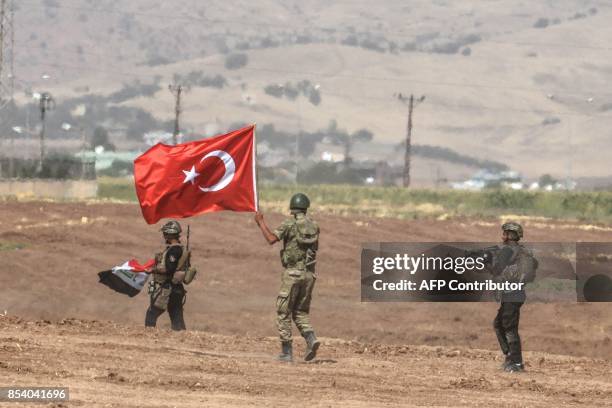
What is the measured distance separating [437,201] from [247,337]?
7129 cm

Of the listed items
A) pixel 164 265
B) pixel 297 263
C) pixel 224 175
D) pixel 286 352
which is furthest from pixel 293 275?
pixel 164 265

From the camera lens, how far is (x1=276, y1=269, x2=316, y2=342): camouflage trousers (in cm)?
1619

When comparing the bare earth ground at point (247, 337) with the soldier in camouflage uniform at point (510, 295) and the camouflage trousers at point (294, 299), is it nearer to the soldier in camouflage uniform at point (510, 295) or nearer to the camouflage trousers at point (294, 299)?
the soldier in camouflage uniform at point (510, 295)

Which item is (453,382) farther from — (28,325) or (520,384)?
(28,325)

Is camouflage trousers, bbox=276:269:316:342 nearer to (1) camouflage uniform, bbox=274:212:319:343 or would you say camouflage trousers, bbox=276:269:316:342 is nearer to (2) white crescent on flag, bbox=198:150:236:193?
(1) camouflage uniform, bbox=274:212:319:343

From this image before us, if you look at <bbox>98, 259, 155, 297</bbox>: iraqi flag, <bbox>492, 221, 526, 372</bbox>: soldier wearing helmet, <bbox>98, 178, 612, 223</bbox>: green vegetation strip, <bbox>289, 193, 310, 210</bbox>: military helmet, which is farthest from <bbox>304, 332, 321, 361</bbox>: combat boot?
<bbox>98, 178, 612, 223</bbox>: green vegetation strip

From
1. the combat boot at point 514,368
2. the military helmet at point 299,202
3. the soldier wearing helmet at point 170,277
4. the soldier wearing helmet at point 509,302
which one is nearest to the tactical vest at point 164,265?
the soldier wearing helmet at point 170,277

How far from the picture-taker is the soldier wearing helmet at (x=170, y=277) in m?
18.6

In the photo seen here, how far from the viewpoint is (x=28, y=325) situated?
60.8 ft

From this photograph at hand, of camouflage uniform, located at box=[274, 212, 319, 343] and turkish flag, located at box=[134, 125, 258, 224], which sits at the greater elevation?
turkish flag, located at box=[134, 125, 258, 224]

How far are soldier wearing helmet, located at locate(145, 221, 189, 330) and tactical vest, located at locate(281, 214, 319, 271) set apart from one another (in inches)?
104

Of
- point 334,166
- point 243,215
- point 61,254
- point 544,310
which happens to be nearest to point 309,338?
point 544,310

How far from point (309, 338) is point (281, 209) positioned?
4989cm

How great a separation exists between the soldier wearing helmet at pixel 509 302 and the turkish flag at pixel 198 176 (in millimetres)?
3109
